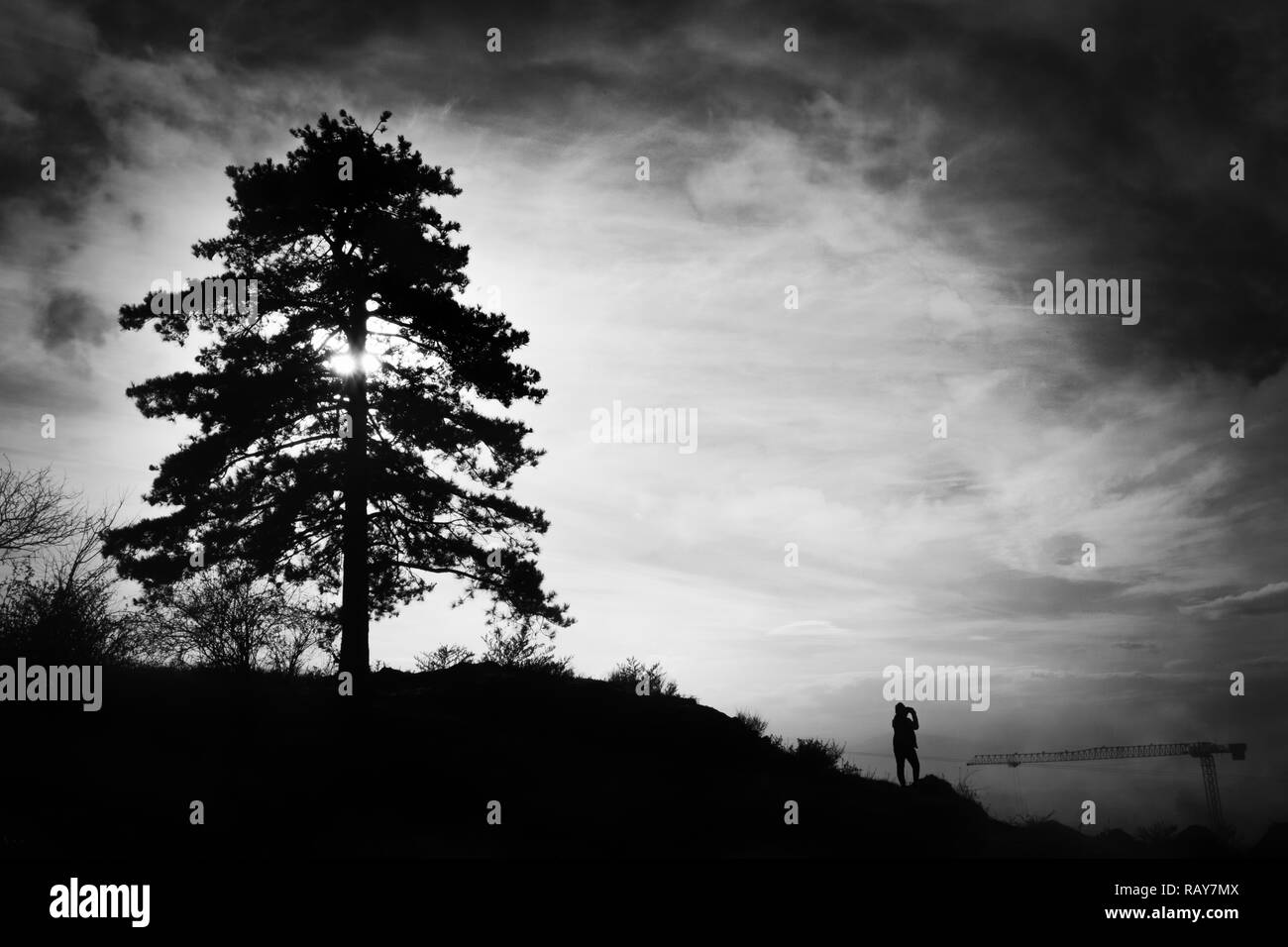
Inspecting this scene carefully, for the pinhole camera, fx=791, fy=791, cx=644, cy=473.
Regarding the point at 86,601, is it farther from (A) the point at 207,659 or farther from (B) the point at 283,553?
(B) the point at 283,553

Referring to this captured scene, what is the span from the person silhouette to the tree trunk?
40.0 feet

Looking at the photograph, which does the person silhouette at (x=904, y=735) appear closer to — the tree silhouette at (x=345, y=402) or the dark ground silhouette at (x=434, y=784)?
the dark ground silhouette at (x=434, y=784)

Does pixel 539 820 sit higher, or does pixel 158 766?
pixel 158 766

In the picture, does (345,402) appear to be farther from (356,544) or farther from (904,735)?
(904,735)

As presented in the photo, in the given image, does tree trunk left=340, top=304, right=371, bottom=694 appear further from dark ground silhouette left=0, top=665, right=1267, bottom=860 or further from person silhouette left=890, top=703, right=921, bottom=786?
person silhouette left=890, top=703, right=921, bottom=786

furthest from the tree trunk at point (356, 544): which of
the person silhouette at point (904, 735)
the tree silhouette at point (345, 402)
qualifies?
the person silhouette at point (904, 735)

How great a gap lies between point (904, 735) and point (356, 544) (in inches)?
528

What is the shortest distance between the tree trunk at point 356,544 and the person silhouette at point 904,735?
40.0 feet

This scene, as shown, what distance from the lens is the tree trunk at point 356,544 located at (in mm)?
17797
